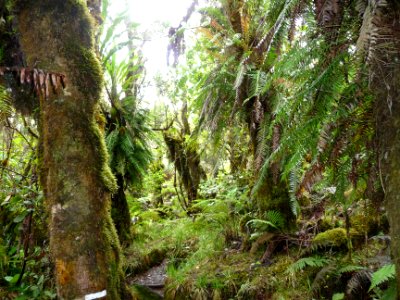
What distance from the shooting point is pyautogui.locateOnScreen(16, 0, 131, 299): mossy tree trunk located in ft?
8.67

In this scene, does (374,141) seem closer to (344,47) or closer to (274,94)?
(344,47)

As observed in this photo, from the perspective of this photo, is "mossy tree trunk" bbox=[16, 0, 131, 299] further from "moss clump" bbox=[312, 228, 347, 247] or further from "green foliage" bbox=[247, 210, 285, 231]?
"moss clump" bbox=[312, 228, 347, 247]

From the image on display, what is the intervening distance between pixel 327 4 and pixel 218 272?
3175 mm

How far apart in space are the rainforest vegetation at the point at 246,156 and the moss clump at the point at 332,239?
0.05 ft

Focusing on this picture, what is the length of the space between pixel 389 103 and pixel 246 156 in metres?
4.48

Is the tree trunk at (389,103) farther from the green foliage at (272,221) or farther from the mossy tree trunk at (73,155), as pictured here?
the green foliage at (272,221)

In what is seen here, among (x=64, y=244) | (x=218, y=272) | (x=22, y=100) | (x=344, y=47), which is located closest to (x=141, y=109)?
(x=22, y=100)

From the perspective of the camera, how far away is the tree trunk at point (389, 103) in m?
1.25

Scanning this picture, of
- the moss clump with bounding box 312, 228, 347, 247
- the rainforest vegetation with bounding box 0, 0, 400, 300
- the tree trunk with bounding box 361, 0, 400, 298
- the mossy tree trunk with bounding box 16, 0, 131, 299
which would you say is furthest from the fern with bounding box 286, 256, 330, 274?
the tree trunk with bounding box 361, 0, 400, 298

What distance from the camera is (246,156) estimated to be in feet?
19.3

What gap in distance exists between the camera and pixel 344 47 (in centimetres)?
160

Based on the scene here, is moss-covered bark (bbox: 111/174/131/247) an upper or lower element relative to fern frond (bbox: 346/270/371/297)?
upper

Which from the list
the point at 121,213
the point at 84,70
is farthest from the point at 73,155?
the point at 121,213

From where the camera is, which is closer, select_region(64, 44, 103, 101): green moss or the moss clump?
select_region(64, 44, 103, 101): green moss
